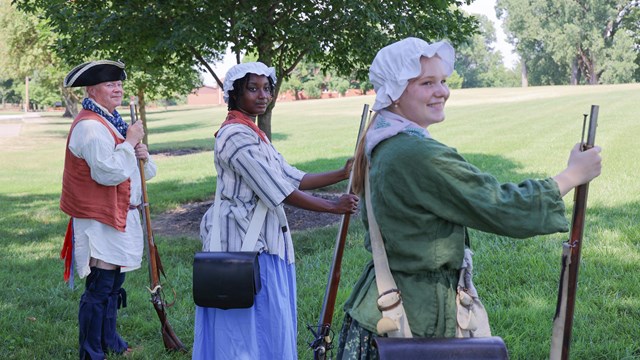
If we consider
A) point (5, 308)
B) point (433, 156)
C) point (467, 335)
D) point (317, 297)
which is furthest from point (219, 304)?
point (5, 308)

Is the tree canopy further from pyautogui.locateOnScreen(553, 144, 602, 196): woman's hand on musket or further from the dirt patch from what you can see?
pyautogui.locateOnScreen(553, 144, 602, 196): woman's hand on musket

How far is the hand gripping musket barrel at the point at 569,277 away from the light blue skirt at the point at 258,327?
1.56 metres

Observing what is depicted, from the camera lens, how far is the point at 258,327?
11.3 ft

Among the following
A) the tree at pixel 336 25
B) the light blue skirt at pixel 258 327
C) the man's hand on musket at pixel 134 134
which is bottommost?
the light blue skirt at pixel 258 327

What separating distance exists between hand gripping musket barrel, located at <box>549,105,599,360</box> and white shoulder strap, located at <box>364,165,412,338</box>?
0.51 metres

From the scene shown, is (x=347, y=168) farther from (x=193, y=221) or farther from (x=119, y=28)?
(x=193, y=221)

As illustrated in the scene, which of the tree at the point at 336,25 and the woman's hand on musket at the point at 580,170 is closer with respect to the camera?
the woman's hand on musket at the point at 580,170

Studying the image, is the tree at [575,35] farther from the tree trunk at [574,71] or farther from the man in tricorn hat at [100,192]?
the man in tricorn hat at [100,192]

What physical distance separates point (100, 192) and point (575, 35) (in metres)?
71.9

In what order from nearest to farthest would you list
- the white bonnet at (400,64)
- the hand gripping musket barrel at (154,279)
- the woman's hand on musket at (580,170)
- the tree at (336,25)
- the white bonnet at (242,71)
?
the woman's hand on musket at (580,170) → the white bonnet at (400,64) → the white bonnet at (242,71) → the hand gripping musket barrel at (154,279) → the tree at (336,25)

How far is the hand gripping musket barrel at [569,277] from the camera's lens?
7.09 feet

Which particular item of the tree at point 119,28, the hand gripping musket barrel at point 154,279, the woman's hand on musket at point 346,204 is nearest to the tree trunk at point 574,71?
the tree at point 119,28

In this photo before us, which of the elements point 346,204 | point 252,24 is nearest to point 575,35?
point 252,24

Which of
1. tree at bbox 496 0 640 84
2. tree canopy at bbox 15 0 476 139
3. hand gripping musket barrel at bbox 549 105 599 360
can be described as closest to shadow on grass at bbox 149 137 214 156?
tree canopy at bbox 15 0 476 139
